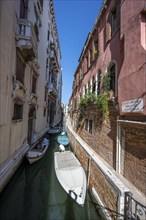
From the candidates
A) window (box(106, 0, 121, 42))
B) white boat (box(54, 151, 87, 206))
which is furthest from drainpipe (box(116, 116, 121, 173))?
window (box(106, 0, 121, 42))

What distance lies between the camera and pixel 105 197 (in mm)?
4254

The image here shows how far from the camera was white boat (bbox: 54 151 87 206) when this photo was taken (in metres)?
4.61

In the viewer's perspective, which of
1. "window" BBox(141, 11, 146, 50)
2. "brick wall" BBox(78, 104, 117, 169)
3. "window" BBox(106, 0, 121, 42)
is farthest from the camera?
"window" BBox(106, 0, 121, 42)

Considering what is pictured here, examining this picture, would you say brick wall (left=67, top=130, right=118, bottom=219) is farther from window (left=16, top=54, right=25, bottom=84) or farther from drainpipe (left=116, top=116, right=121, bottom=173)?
window (left=16, top=54, right=25, bottom=84)

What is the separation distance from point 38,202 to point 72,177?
57.1 inches

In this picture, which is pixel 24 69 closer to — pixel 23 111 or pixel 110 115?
pixel 23 111

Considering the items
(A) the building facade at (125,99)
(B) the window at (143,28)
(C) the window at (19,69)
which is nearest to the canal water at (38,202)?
(A) the building facade at (125,99)

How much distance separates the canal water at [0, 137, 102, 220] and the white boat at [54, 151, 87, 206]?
583 mm

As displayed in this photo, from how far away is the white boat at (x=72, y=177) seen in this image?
4613 mm

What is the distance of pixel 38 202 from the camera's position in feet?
17.0

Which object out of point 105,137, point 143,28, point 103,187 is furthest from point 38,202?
point 143,28

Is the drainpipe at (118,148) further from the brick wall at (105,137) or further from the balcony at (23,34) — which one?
the balcony at (23,34)

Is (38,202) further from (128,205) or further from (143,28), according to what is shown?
(143,28)

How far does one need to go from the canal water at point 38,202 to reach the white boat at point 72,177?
23.0 inches
